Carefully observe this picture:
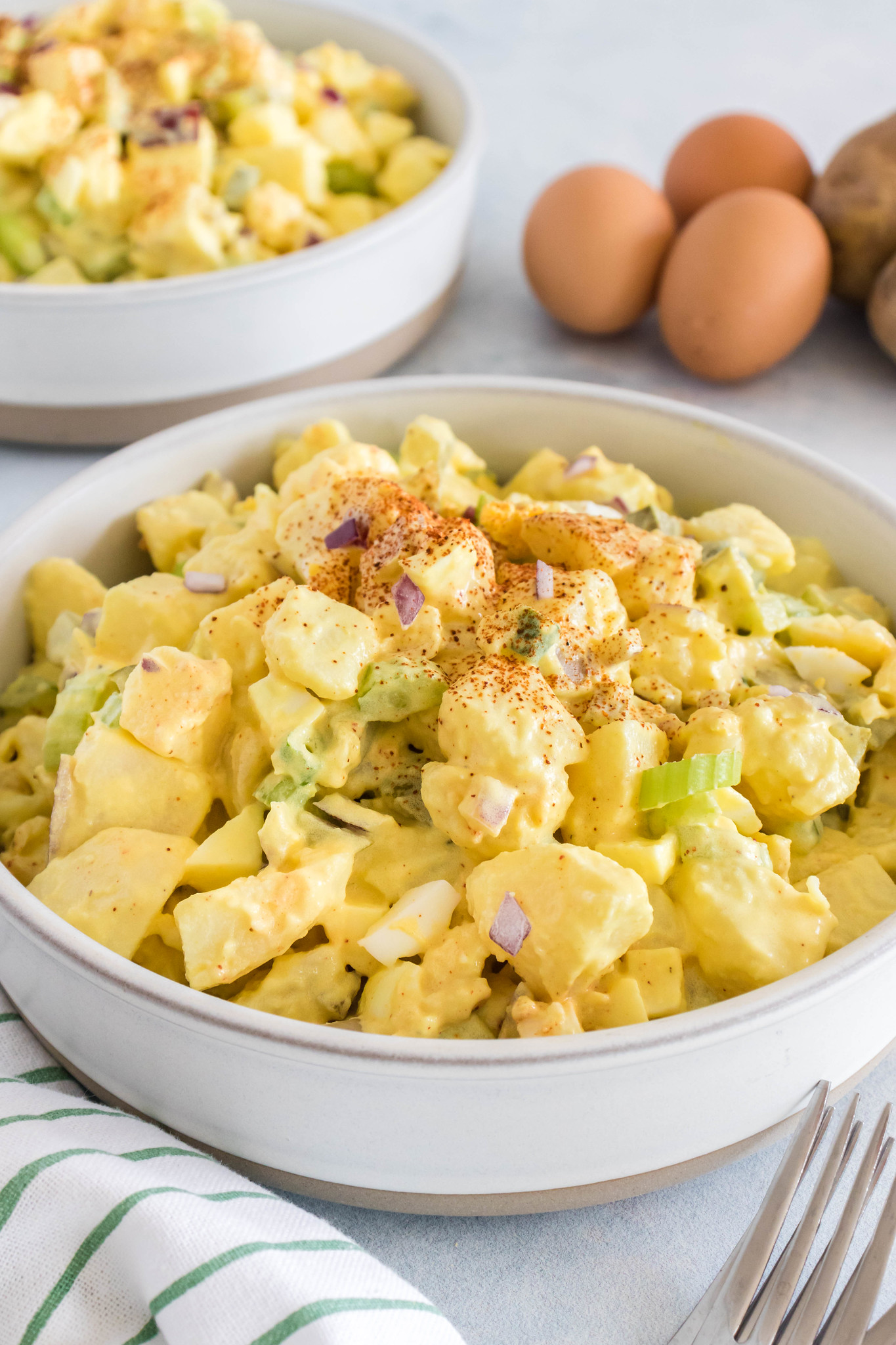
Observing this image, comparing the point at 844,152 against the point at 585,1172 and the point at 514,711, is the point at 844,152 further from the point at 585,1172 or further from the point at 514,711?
the point at 585,1172

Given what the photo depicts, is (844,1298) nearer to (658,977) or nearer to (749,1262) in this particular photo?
(749,1262)

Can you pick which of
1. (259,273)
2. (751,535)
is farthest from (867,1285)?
(259,273)

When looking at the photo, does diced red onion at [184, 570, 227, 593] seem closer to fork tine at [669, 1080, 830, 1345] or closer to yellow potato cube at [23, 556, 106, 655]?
yellow potato cube at [23, 556, 106, 655]

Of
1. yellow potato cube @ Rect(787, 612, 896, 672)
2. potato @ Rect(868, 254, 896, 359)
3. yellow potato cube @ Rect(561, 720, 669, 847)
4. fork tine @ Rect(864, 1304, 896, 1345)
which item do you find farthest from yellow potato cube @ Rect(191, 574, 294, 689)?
→ potato @ Rect(868, 254, 896, 359)

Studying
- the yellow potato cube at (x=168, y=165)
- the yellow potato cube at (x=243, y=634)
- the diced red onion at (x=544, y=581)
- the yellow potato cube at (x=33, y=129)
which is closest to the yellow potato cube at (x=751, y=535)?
the diced red onion at (x=544, y=581)

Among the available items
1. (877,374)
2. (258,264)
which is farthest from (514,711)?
(877,374)

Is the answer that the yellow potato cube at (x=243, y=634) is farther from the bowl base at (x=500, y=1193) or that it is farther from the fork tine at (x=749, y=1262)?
the fork tine at (x=749, y=1262)
